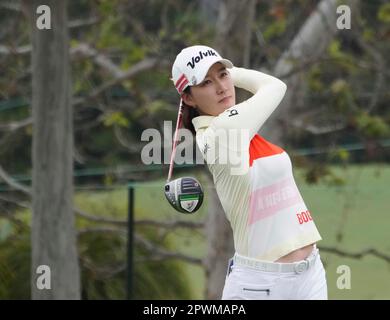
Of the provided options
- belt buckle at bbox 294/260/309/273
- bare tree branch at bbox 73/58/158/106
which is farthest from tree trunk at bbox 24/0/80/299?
belt buckle at bbox 294/260/309/273

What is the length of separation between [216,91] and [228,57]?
13.0 ft

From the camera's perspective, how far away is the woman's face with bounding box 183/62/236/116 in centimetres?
480

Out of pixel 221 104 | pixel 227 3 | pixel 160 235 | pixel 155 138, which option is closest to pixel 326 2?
pixel 227 3

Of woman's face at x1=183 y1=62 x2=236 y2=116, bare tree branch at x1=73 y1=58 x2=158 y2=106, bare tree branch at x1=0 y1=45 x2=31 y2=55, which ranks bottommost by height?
woman's face at x1=183 y1=62 x2=236 y2=116

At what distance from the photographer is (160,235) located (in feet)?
33.9

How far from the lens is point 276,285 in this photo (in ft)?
15.3

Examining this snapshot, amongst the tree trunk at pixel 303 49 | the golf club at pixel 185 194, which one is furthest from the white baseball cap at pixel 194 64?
the tree trunk at pixel 303 49

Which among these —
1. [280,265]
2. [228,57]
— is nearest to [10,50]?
[228,57]

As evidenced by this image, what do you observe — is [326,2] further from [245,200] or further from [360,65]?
[245,200]

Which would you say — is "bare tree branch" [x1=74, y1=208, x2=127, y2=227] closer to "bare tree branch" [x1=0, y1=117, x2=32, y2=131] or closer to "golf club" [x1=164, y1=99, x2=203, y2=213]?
"bare tree branch" [x1=0, y1=117, x2=32, y2=131]

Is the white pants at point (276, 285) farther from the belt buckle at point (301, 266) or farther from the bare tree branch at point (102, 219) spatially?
the bare tree branch at point (102, 219)

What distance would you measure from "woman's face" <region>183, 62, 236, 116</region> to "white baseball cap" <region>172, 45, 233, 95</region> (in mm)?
41

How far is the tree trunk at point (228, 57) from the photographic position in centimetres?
879
